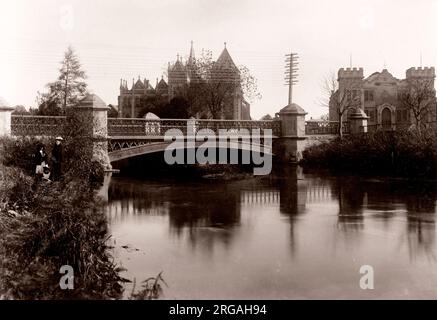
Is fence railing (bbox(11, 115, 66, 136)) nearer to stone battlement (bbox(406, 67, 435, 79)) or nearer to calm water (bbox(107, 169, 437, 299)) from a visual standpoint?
calm water (bbox(107, 169, 437, 299))

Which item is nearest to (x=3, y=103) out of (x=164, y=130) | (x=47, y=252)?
(x=164, y=130)

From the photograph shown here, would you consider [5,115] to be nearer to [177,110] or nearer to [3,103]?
[3,103]

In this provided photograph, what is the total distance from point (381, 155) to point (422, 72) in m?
33.3

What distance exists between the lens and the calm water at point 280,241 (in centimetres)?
610

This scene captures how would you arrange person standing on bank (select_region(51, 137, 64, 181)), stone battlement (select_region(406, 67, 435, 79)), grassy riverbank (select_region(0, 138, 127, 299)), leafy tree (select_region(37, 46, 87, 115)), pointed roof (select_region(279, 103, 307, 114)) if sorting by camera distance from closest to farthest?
grassy riverbank (select_region(0, 138, 127, 299)), person standing on bank (select_region(51, 137, 64, 181)), pointed roof (select_region(279, 103, 307, 114)), leafy tree (select_region(37, 46, 87, 115)), stone battlement (select_region(406, 67, 435, 79))

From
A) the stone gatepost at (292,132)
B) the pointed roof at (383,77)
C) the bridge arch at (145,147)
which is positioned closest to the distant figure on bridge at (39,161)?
the bridge arch at (145,147)

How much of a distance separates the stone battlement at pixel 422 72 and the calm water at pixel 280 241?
38.5 metres

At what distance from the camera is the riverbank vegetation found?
19.1 metres

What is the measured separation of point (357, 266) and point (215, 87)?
38130mm

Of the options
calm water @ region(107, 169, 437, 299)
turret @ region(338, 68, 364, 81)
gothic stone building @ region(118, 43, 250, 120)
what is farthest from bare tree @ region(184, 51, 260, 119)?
calm water @ region(107, 169, 437, 299)

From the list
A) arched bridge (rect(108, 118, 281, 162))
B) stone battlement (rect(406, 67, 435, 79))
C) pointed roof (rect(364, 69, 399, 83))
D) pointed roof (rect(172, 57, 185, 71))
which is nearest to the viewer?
arched bridge (rect(108, 118, 281, 162))

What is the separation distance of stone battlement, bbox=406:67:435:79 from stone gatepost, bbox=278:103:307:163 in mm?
27883

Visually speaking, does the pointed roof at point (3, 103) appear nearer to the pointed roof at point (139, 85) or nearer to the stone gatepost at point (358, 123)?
the stone gatepost at point (358, 123)

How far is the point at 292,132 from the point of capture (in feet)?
94.9
